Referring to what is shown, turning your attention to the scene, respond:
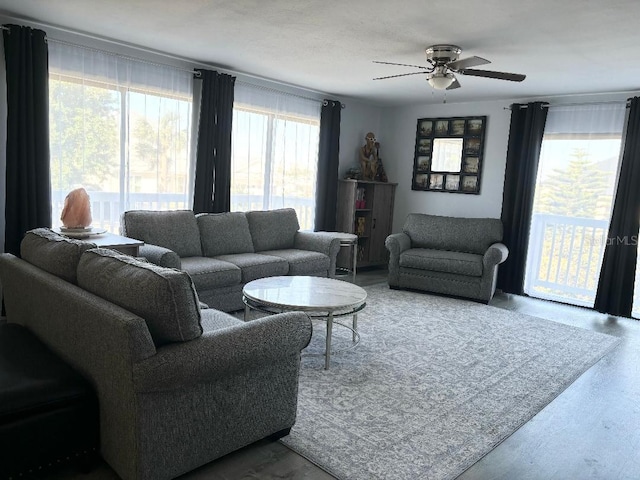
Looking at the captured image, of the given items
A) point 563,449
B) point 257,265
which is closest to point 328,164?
point 257,265

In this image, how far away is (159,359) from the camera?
68.2 inches

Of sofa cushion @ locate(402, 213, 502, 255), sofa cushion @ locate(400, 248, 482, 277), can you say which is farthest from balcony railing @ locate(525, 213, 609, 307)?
sofa cushion @ locate(400, 248, 482, 277)

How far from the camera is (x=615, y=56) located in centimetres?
364

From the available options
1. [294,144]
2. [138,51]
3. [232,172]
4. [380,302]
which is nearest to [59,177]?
[138,51]

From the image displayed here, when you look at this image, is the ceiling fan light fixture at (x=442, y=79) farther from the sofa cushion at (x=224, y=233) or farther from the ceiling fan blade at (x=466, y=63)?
the sofa cushion at (x=224, y=233)

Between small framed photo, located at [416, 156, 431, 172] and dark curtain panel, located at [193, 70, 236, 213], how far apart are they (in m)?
2.90

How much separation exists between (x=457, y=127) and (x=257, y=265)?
3.53m

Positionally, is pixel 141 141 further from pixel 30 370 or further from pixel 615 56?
pixel 615 56

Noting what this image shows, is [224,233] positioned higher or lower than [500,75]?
lower

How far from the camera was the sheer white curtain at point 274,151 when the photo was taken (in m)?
5.30

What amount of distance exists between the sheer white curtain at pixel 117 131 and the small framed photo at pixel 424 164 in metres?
3.33

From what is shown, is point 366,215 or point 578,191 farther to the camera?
point 366,215

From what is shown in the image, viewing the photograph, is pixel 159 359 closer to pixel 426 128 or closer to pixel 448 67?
pixel 448 67

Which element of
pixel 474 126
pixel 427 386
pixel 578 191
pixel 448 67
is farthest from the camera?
pixel 474 126
